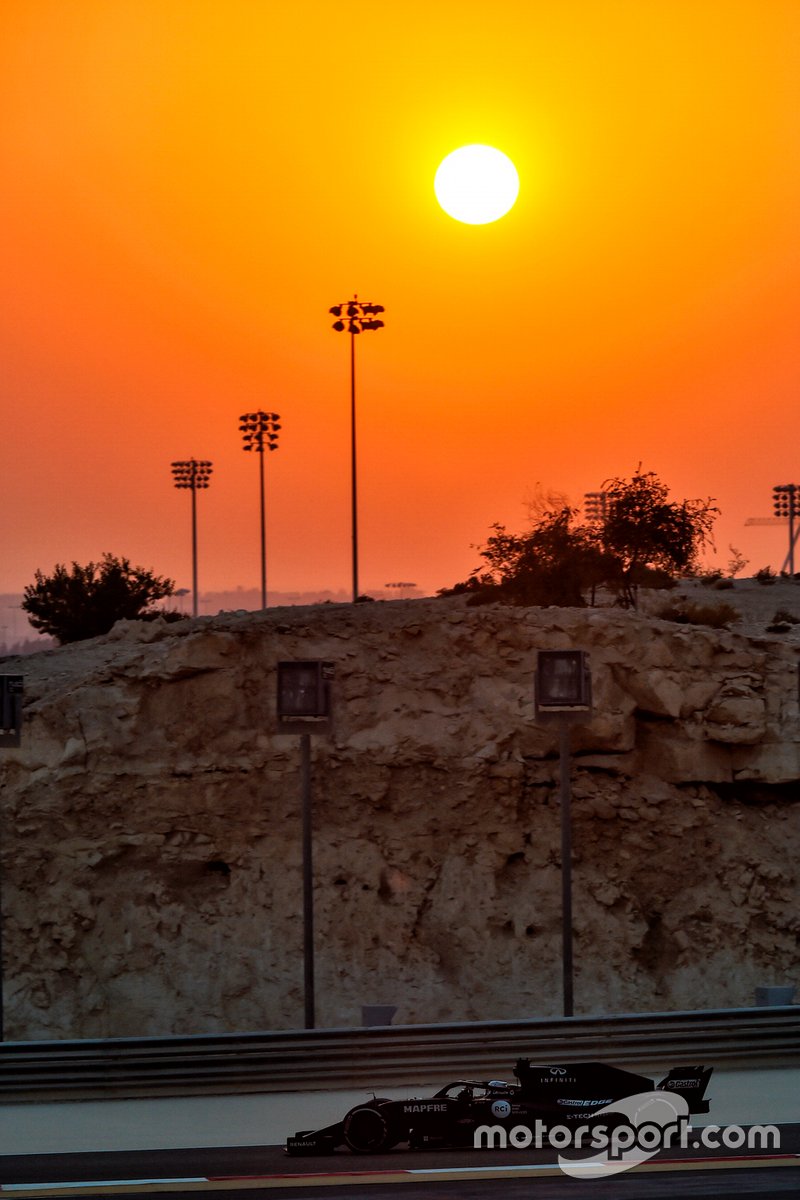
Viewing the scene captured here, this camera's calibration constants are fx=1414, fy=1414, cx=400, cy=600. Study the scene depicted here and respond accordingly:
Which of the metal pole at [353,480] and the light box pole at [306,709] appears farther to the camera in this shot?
the metal pole at [353,480]

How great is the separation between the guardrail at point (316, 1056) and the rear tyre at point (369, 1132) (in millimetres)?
2099

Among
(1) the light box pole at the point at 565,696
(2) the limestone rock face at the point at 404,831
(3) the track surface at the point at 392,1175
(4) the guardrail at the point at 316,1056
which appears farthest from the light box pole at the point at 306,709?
(2) the limestone rock face at the point at 404,831

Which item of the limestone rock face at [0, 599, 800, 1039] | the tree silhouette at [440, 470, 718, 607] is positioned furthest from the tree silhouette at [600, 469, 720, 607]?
the limestone rock face at [0, 599, 800, 1039]

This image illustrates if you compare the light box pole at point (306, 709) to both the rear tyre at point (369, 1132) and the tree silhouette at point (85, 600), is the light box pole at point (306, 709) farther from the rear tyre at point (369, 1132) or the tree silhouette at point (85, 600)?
the tree silhouette at point (85, 600)

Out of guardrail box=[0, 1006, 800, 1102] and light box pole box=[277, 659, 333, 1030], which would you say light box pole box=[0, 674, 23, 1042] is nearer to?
light box pole box=[277, 659, 333, 1030]

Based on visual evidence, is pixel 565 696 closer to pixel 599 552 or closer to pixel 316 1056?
pixel 316 1056

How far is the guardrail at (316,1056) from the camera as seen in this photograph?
1449cm

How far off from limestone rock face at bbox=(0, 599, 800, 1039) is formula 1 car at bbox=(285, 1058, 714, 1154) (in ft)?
49.9

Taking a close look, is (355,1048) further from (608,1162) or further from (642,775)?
(642,775)

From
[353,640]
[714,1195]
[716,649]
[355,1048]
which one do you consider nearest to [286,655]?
[353,640]

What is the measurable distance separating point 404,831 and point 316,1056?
47.9 feet

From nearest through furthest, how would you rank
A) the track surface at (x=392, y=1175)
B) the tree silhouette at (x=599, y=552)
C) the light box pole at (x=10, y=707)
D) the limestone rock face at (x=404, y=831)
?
the track surface at (x=392, y=1175) < the light box pole at (x=10, y=707) < the limestone rock face at (x=404, y=831) < the tree silhouette at (x=599, y=552)

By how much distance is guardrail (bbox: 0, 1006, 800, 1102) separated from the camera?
14492mm

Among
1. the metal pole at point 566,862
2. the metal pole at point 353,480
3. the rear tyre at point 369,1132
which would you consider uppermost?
the metal pole at point 353,480
